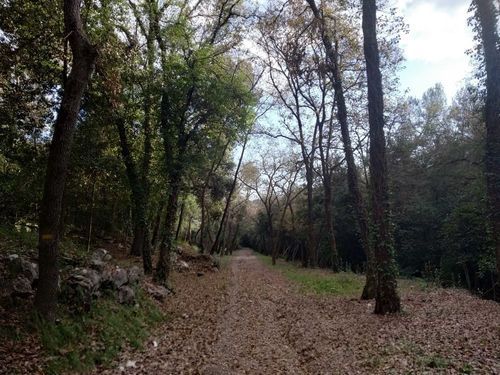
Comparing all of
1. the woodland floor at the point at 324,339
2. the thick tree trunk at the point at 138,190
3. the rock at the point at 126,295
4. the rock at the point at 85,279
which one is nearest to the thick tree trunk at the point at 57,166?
the rock at the point at 85,279

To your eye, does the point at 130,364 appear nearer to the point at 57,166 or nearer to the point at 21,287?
the point at 21,287

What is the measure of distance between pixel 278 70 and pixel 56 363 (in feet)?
86.0

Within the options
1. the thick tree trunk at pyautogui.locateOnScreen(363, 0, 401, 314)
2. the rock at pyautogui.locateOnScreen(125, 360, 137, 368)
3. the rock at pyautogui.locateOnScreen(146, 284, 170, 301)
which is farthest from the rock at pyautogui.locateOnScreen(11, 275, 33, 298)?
the thick tree trunk at pyautogui.locateOnScreen(363, 0, 401, 314)

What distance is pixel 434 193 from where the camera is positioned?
3066cm

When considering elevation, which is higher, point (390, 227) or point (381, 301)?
point (390, 227)

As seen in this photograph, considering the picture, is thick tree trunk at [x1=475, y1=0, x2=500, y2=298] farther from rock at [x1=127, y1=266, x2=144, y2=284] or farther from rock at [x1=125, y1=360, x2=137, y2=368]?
rock at [x1=127, y1=266, x2=144, y2=284]

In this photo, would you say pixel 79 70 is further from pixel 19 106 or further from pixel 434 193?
pixel 434 193

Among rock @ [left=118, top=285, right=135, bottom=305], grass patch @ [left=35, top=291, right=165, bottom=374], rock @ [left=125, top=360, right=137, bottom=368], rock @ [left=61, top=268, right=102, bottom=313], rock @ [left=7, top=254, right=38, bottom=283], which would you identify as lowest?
rock @ [left=125, top=360, right=137, bottom=368]

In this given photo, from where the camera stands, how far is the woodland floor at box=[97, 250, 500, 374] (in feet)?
22.0

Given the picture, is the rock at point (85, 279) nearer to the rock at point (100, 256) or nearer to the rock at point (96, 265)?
the rock at point (96, 265)

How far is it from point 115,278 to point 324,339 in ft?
18.8

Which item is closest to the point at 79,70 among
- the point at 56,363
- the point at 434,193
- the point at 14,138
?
the point at 56,363

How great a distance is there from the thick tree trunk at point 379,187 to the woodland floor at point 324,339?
680 mm

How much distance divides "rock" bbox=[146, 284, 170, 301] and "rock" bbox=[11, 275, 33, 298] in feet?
16.8
